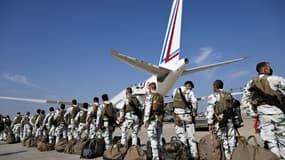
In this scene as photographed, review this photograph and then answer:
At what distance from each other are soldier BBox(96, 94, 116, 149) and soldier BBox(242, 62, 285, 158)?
4.27m

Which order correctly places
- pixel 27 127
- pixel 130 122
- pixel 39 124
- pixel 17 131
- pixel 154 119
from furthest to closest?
pixel 17 131, pixel 27 127, pixel 39 124, pixel 130 122, pixel 154 119

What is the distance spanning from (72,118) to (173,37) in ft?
Answer: 28.3

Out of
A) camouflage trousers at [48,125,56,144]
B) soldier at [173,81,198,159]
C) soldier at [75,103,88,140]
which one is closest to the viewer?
soldier at [173,81,198,159]

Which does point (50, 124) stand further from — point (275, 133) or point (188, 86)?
point (275, 133)

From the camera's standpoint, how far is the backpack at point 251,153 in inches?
147

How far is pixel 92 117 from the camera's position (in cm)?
843

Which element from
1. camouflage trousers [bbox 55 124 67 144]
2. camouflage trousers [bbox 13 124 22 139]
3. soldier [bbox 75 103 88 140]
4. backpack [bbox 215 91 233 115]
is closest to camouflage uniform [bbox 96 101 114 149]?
soldier [bbox 75 103 88 140]

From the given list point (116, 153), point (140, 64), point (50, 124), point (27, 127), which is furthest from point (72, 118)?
point (27, 127)

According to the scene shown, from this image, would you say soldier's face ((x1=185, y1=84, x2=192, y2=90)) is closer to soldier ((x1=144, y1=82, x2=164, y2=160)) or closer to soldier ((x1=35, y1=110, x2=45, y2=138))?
soldier ((x1=144, y1=82, x2=164, y2=160))

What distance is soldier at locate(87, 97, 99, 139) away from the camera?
8.08 metres

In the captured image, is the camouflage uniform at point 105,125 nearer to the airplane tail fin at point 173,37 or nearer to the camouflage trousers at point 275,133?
the camouflage trousers at point 275,133

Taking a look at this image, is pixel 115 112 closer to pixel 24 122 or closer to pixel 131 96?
pixel 131 96

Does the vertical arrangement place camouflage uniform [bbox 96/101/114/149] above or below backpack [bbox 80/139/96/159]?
above

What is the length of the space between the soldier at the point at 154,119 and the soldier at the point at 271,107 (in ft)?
6.59
